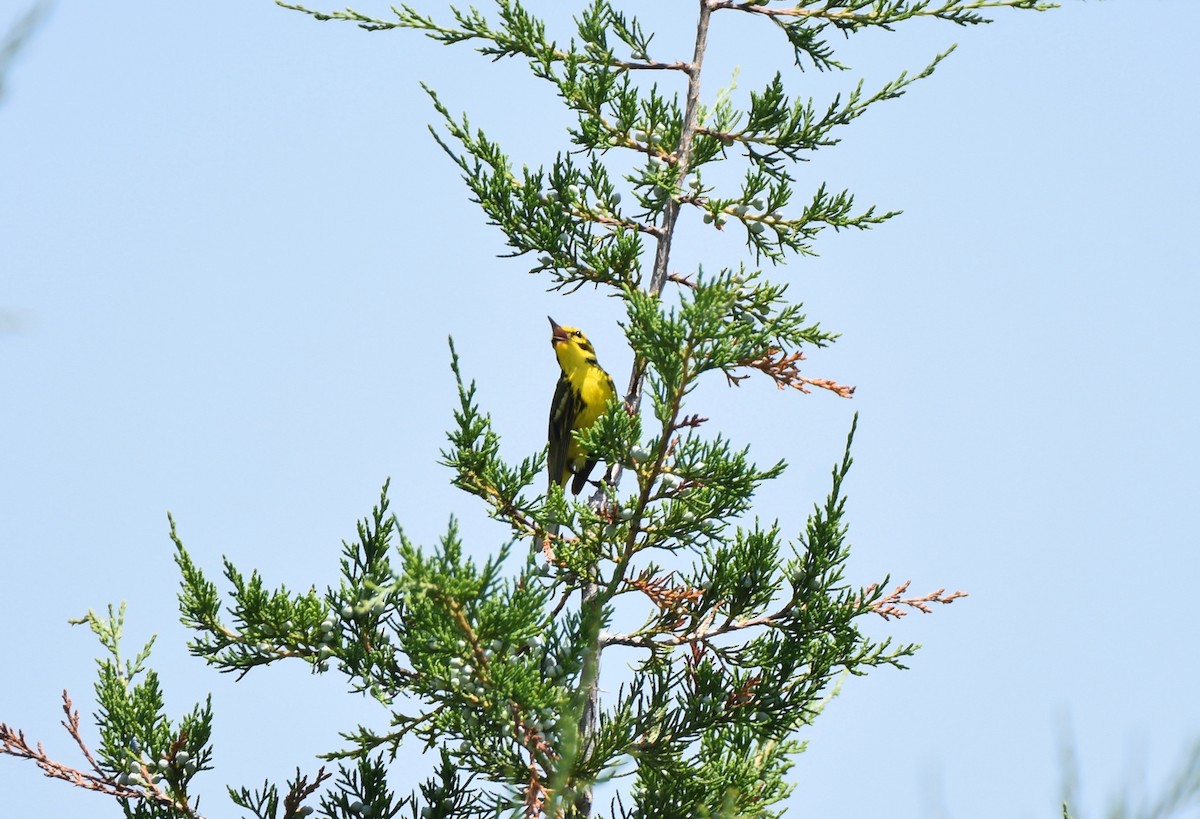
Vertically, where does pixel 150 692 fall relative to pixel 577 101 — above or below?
below

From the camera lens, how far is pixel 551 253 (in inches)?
207

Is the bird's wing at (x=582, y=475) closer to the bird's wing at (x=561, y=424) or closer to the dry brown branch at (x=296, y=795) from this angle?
the bird's wing at (x=561, y=424)

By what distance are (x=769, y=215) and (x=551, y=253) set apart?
2.91 feet

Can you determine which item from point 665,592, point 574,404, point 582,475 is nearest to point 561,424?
point 574,404

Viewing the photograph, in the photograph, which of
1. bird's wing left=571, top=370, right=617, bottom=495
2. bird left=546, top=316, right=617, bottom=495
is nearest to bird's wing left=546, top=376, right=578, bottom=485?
bird left=546, top=316, right=617, bottom=495

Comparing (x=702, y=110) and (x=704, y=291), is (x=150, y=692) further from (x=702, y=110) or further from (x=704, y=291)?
(x=702, y=110)

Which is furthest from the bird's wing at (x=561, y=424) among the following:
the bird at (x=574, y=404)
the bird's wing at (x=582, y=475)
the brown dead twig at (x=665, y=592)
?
the brown dead twig at (x=665, y=592)

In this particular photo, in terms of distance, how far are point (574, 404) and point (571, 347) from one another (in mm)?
400

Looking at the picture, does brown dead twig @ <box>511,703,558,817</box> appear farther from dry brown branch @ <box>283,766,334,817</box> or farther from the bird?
the bird

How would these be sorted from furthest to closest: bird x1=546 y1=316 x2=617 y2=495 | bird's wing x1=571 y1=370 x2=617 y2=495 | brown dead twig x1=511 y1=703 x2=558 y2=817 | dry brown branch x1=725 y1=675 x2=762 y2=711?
1. bird's wing x1=571 y1=370 x2=617 y2=495
2. bird x1=546 y1=316 x2=617 y2=495
3. dry brown branch x1=725 y1=675 x2=762 y2=711
4. brown dead twig x1=511 y1=703 x2=558 y2=817

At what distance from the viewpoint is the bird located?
697 cm

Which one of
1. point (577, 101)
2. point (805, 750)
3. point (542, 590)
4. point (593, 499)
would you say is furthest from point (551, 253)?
point (805, 750)

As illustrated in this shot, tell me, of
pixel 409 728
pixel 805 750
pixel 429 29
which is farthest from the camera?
pixel 429 29

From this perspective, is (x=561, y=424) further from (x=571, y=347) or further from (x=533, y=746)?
(x=533, y=746)
